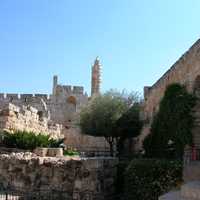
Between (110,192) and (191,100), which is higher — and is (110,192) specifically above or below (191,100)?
below

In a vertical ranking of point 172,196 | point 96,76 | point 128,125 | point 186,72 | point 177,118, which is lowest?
point 172,196

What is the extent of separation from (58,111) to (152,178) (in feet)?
93.4

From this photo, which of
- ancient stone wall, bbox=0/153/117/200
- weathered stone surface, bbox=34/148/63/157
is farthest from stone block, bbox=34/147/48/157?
ancient stone wall, bbox=0/153/117/200

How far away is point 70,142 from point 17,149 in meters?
15.5

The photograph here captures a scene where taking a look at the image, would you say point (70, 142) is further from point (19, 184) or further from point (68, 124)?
point (19, 184)

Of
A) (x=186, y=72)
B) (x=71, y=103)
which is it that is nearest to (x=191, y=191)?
(x=186, y=72)

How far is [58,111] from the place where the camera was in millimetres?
38938

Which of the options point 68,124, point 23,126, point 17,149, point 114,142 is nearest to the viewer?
point 17,149

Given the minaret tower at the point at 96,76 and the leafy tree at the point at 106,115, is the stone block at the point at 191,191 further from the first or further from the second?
the minaret tower at the point at 96,76

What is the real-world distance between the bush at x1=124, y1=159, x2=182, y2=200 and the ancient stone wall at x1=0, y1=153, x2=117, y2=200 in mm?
916

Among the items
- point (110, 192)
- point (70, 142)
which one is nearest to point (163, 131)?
point (110, 192)

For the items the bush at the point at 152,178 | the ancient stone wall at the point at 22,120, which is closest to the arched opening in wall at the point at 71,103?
the ancient stone wall at the point at 22,120

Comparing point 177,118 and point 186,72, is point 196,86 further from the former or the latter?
point 177,118

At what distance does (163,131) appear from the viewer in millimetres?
12508
